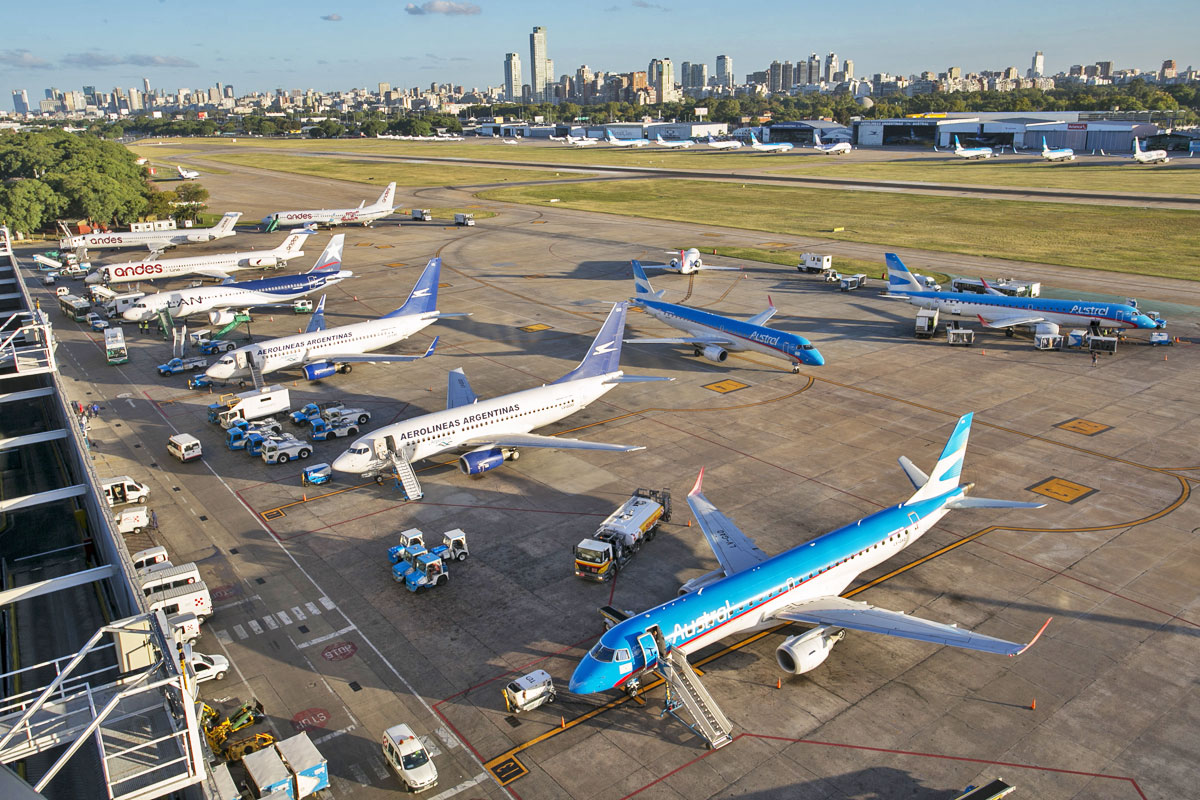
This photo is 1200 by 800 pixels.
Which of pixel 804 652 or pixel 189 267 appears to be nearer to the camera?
pixel 804 652

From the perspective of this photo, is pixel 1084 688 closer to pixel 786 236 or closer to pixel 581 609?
pixel 581 609

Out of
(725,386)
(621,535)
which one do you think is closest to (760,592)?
(621,535)

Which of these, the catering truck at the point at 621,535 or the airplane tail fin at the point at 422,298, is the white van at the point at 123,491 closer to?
the catering truck at the point at 621,535

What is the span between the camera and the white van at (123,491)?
156 ft

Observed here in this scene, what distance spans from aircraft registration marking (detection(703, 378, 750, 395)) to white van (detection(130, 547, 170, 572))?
41758 millimetres

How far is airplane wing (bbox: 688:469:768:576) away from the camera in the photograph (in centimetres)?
3738

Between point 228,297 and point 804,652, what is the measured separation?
78.8m

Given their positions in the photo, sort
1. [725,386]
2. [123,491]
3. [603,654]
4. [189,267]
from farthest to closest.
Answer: [189,267] < [725,386] < [123,491] < [603,654]

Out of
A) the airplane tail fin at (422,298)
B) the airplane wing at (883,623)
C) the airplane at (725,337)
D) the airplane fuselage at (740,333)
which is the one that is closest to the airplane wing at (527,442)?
the airplane wing at (883,623)

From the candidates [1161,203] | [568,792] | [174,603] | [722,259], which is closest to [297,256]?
[722,259]

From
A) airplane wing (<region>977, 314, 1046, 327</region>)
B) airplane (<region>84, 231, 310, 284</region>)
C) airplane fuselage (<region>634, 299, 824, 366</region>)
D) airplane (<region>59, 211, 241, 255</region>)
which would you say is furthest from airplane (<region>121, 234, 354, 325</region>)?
airplane wing (<region>977, 314, 1046, 327</region>)

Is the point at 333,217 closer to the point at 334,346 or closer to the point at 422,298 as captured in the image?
the point at 422,298

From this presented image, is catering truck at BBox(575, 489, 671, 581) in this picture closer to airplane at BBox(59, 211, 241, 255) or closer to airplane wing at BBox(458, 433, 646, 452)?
airplane wing at BBox(458, 433, 646, 452)

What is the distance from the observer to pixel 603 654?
30297 millimetres
